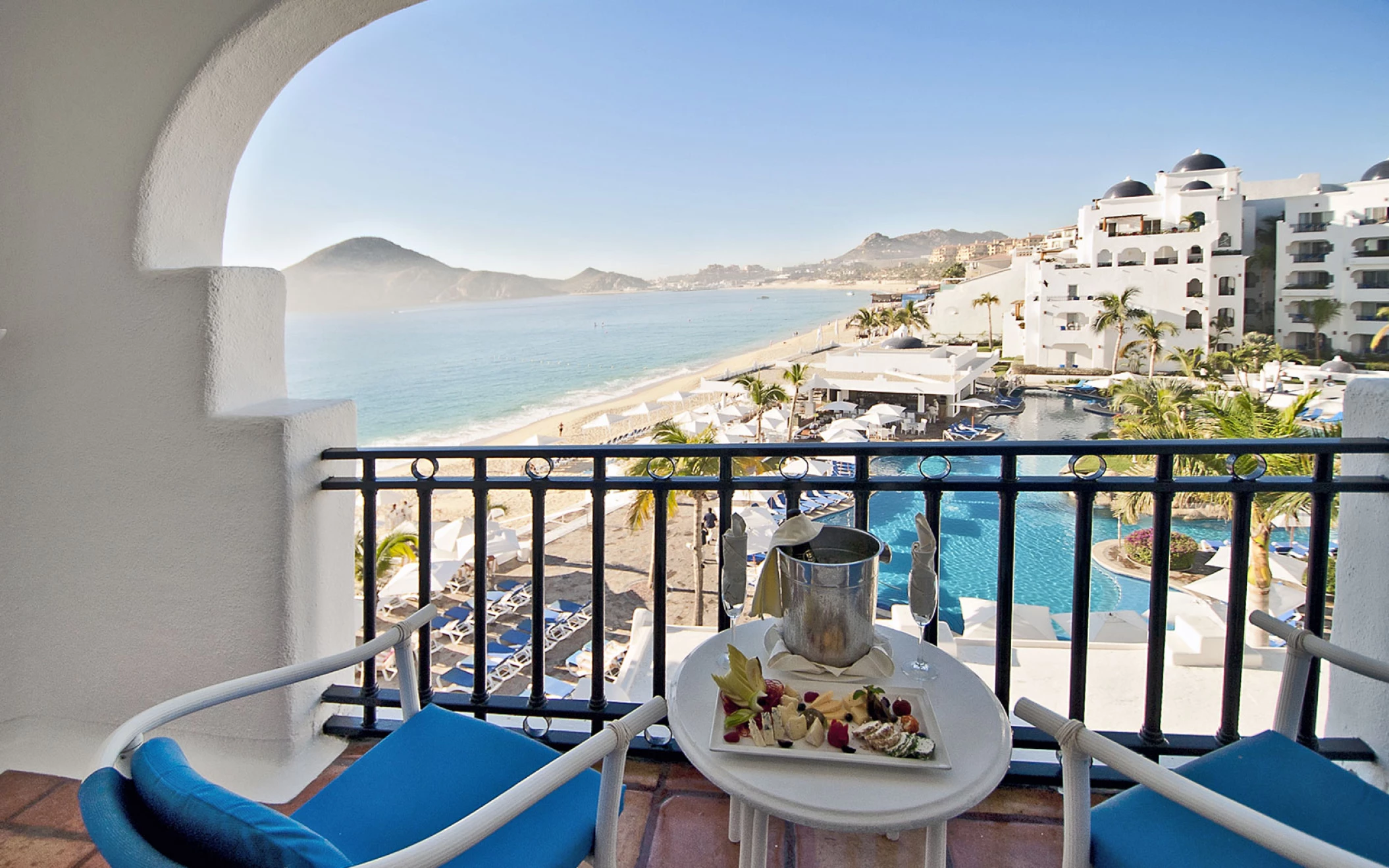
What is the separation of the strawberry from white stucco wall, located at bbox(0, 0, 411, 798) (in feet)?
4.20

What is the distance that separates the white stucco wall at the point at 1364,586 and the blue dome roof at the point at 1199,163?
46.8 meters

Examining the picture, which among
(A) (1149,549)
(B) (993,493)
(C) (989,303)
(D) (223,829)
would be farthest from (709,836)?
(C) (989,303)

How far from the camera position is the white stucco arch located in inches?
66.3

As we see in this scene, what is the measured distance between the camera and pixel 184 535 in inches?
67.5

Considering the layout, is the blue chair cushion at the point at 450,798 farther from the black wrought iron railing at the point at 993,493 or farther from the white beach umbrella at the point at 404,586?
the white beach umbrella at the point at 404,586

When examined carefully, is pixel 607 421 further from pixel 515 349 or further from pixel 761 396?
pixel 515 349

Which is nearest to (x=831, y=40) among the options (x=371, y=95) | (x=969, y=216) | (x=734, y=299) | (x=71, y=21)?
(x=969, y=216)

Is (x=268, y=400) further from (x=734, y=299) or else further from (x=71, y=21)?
(x=734, y=299)

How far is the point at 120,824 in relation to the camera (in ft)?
2.11

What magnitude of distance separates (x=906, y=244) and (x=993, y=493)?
69.5 meters

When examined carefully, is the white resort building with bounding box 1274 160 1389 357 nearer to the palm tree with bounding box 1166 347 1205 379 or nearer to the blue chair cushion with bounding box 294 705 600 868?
the palm tree with bounding box 1166 347 1205 379

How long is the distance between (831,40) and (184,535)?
6203cm

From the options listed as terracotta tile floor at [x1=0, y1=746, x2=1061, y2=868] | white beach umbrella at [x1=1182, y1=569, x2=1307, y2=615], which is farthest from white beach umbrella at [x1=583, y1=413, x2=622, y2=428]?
terracotta tile floor at [x1=0, y1=746, x2=1061, y2=868]

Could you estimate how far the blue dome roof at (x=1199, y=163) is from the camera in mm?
39688
